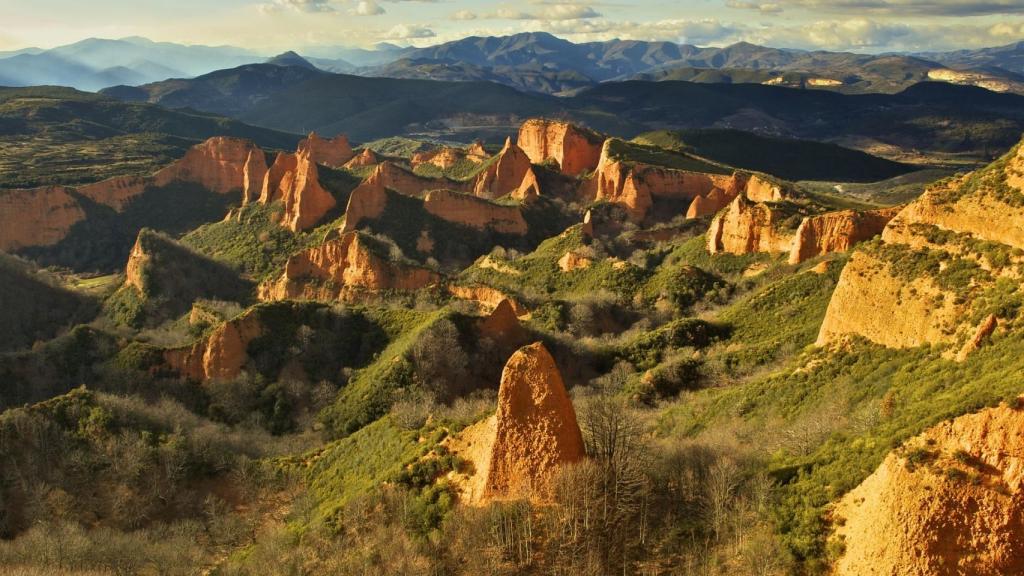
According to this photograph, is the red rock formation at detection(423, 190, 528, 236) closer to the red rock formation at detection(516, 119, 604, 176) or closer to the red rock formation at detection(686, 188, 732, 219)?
the red rock formation at detection(686, 188, 732, 219)

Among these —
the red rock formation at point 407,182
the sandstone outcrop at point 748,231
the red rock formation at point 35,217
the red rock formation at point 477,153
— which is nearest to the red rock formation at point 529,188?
the red rock formation at point 407,182

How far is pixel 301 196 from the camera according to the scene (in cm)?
7419

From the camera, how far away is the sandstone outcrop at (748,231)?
5589 cm

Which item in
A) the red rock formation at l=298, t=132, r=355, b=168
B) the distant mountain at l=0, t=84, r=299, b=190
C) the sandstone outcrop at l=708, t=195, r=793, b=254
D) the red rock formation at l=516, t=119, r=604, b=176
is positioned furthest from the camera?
the red rock formation at l=298, t=132, r=355, b=168

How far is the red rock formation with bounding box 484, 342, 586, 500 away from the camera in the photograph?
23.1 m

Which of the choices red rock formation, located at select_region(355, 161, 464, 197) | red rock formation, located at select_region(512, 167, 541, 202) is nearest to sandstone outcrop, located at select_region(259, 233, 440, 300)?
red rock formation, located at select_region(355, 161, 464, 197)

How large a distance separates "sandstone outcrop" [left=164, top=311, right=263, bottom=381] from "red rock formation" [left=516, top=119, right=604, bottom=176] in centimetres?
6063

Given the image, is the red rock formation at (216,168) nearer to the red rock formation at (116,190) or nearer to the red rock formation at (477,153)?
the red rock formation at (116,190)

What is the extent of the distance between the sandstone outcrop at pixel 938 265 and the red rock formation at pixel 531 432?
13262 millimetres

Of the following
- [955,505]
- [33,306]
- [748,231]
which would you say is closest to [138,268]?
[33,306]

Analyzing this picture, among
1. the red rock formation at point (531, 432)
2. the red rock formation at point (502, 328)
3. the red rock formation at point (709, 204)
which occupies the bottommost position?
the red rock formation at point (502, 328)

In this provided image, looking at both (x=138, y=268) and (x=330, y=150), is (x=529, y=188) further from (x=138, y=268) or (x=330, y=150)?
(x=138, y=268)

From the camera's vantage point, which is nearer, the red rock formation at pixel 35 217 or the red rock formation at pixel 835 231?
the red rock formation at pixel 835 231

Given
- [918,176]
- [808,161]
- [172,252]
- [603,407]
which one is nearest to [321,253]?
[172,252]
